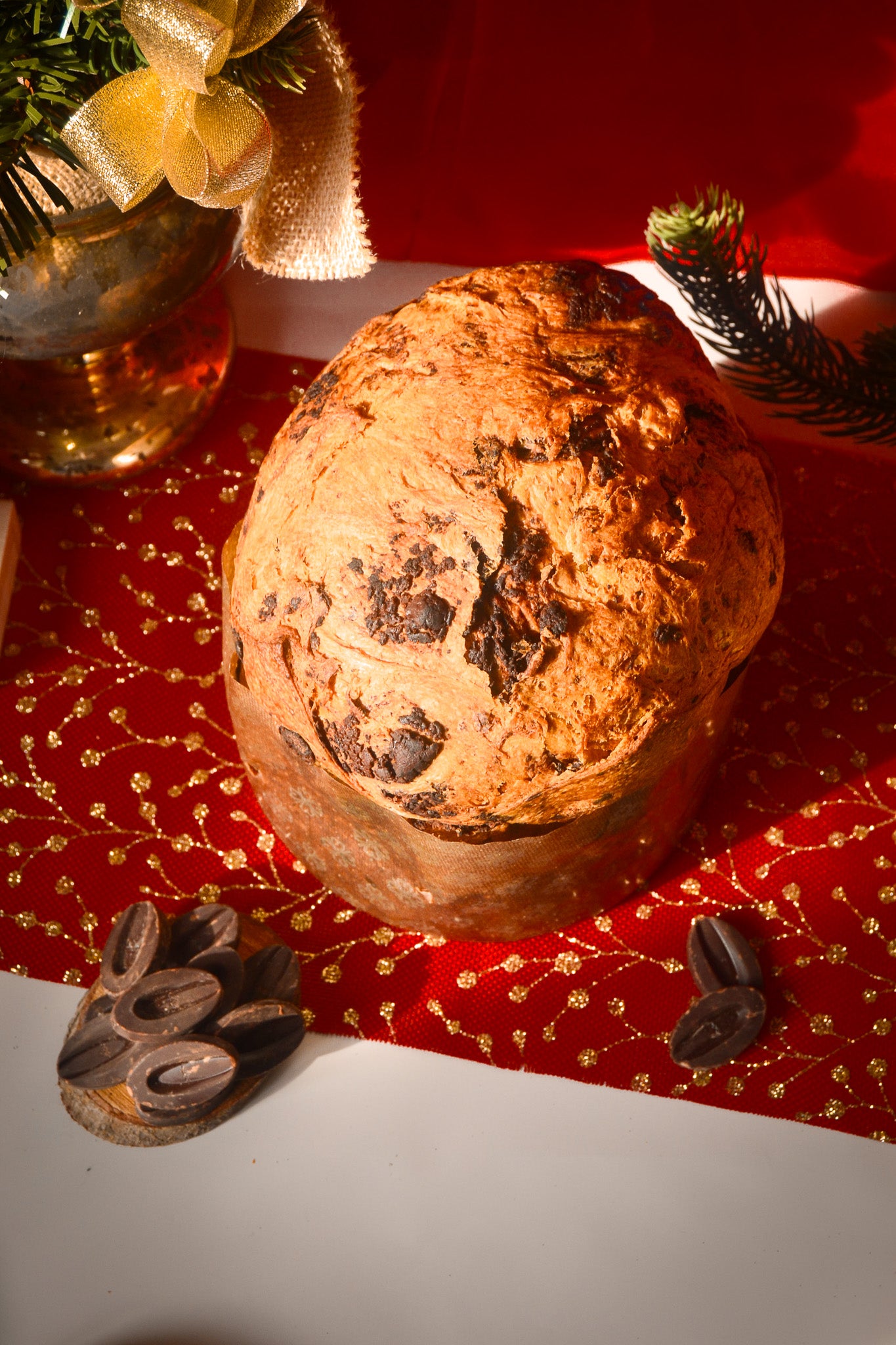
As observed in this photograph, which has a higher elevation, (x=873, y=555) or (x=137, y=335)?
(x=137, y=335)

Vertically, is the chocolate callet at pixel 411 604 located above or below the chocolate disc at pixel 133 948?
above

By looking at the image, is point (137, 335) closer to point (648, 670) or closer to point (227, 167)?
point (227, 167)

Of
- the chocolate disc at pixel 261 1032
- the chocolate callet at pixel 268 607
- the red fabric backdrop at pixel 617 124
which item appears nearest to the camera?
the chocolate callet at pixel 268 607

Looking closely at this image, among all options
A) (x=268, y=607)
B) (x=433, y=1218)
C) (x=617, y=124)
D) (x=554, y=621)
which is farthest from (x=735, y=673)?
(x=617, y=124)

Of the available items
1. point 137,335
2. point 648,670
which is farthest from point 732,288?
point 137,335

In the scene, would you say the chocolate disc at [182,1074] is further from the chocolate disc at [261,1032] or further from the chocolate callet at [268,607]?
the chocolate callet at [268,607]

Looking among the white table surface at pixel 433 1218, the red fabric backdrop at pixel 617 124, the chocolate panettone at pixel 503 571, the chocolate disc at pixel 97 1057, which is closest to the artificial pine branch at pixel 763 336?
the chocolate panettone at pixel 503 571
